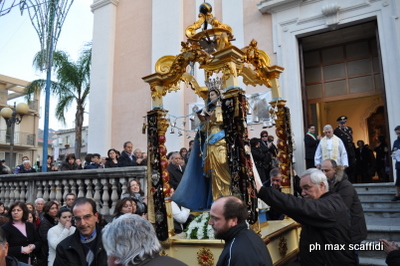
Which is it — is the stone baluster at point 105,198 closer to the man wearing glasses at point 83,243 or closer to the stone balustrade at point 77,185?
the stone balustrade at point 77,185

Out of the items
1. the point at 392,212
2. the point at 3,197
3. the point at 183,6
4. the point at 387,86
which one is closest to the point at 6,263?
the point at 392,212

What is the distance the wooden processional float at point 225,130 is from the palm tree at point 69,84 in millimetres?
11812

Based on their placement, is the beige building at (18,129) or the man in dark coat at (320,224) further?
the beige building at (18,129)

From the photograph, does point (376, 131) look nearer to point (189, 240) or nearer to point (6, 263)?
point (189, 240)

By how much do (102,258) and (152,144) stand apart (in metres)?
2.28

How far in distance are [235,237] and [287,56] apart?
348 inches

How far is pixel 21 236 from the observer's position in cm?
485

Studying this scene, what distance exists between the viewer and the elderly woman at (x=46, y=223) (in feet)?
16.7

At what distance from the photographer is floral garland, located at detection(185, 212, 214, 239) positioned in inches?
173

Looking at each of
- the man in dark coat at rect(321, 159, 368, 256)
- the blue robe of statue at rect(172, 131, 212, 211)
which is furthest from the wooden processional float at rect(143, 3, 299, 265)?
the man in dark coat at rect(321, 159, 368, 256)

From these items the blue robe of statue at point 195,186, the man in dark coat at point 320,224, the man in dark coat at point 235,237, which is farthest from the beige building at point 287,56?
the man in dark coat at point 235,237

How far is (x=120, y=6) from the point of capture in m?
14.7

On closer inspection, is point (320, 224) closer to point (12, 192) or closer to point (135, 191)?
point (135, 191)

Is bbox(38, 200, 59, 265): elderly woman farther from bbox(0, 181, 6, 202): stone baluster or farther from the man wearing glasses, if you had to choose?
bbox(0, 181, 6, 202): stone baluster
